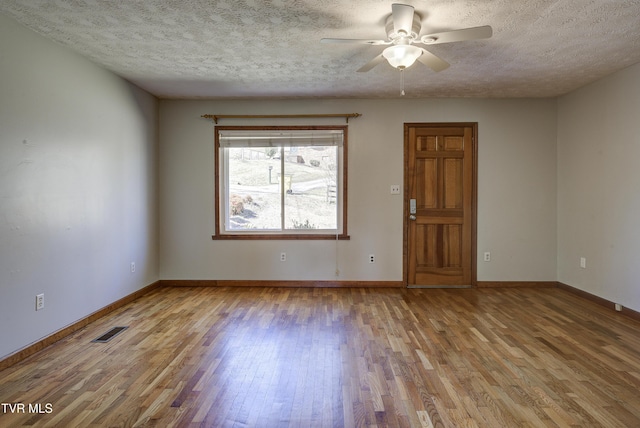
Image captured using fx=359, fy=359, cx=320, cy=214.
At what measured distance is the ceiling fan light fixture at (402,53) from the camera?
8.14ft

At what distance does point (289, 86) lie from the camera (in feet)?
13.6

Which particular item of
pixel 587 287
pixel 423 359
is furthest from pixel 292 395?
pixel 587 287

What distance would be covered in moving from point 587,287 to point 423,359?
2.83 meters

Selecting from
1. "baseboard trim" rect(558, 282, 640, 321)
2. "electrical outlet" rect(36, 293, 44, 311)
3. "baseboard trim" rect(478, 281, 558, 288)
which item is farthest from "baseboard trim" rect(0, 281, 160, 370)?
"baseboard trim" rect(558, 282, 640, 321)

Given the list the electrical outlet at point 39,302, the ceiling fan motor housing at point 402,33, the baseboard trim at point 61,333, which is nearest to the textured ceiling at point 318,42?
the ceiling fan motor housing at point 402,33

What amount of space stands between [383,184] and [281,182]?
135cm

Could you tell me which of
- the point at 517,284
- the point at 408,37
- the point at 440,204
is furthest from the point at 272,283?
the point at 408,37

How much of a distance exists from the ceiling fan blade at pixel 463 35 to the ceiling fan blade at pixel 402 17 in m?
0.16

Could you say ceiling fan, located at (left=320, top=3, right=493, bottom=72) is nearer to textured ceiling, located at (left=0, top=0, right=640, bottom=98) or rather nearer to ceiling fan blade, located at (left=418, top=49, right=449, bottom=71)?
ceiling fan blade, located at (left=418, top=49, right=449, bottom=71)

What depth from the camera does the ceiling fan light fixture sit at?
2482 mm

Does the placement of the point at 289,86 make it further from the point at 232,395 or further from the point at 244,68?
the point at 232,395

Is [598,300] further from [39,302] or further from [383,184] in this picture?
[39,302]

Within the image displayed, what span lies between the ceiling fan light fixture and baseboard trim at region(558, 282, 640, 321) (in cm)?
323

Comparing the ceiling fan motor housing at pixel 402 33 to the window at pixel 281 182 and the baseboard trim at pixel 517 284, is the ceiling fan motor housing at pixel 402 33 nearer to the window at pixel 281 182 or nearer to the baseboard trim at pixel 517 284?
the window at pixel 281 182
